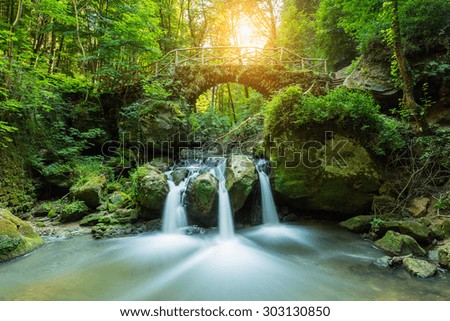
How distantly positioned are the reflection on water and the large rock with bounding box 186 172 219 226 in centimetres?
63

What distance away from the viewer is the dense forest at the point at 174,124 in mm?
6117

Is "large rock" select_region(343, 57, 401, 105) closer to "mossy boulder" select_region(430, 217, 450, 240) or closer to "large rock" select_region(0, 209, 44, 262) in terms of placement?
"mossy boulder" select_region(430, 217, 450, 240)

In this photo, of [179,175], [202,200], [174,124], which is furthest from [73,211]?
[174,124]

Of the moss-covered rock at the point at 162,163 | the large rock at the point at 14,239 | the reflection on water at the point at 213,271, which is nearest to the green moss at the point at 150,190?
the reflection on water at the point at 213,271

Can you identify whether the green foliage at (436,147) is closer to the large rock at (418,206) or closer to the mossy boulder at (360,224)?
the large rock at (418,206)

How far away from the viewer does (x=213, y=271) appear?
4.25 m

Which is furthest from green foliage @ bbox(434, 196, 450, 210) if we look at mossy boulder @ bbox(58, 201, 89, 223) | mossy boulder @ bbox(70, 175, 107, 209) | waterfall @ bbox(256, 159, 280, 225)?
mossy boulder @ bbox(58, 201, 89, 223)

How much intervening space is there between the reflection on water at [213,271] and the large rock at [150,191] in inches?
33.2

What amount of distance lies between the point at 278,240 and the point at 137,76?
29.1 feet

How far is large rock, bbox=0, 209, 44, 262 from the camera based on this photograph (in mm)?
4367

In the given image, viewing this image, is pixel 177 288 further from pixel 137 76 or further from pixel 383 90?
pixel 137 76

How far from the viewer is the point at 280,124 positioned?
22.2 ft

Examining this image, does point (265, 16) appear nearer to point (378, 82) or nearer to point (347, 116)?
point (378, 82)
